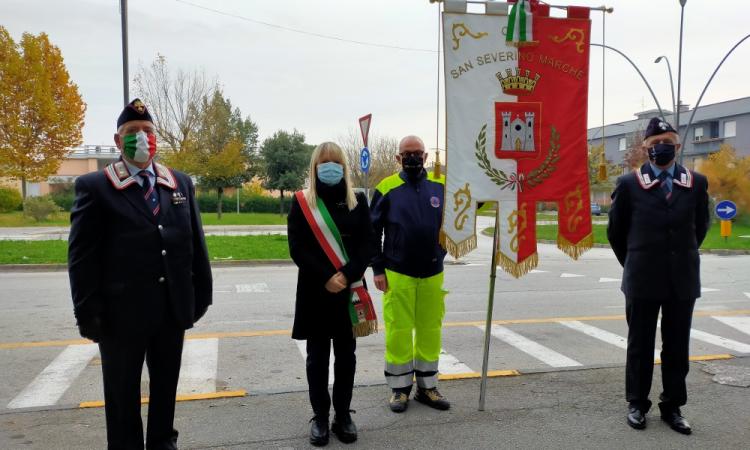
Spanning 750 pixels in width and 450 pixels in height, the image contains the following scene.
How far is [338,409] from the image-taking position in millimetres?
4184

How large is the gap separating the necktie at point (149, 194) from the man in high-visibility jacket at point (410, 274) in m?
1.76

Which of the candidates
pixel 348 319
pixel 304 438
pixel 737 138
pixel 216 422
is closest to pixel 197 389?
pixel 216 422

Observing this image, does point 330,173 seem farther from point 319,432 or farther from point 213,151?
point 213,151

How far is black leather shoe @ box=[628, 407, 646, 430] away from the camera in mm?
4285

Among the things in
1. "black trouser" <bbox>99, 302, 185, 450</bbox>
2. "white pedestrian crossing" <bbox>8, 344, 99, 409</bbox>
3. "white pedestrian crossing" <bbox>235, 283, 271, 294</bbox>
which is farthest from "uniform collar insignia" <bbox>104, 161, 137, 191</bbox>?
"white pedestrian crossing" <bbox>235, 283, 271, 294</bbox>

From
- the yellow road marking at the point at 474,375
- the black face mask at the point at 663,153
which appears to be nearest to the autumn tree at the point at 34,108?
the yellow road marking at the point at 474,375

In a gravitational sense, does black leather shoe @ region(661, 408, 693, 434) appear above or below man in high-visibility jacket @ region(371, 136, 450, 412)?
below

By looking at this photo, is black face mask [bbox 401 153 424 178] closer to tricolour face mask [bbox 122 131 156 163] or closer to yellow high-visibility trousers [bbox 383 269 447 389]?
yellow high-visibility trousers [bbox 383 269 447 389]

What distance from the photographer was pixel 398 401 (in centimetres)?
468

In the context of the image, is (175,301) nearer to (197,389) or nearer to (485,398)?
(197,389)

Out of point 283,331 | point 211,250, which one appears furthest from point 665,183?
point 211,250

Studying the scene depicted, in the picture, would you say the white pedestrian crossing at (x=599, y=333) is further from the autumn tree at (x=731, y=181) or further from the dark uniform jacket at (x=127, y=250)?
the autumn tree at (x=731, y=181)

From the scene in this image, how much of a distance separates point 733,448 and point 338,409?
99.4 inches

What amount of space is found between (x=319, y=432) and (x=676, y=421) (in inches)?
95.6
